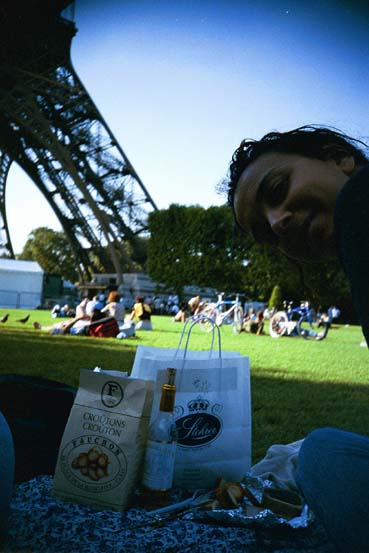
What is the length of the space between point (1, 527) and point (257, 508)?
0.75 m

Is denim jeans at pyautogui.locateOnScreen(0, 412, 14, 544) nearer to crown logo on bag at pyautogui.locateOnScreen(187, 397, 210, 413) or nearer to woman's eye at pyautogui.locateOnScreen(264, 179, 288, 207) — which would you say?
crown logo on bag at pyautogui.locateOnScreen(187, 397, 210, 413)

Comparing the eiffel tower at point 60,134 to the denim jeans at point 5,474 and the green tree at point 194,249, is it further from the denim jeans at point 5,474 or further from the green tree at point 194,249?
the denim jeans at point 5,474

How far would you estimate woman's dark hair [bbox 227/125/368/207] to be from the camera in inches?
44.9

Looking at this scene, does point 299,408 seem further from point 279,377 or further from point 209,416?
point 209,416

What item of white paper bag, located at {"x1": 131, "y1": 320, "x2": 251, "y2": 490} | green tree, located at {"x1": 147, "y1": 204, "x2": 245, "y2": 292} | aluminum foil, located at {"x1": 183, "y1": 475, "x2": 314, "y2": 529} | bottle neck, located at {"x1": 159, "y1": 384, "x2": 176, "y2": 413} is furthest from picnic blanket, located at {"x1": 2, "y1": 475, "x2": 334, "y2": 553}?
green tree, located at {"x1": 147, "y1": 204, "x2": 245, "y2": 292}

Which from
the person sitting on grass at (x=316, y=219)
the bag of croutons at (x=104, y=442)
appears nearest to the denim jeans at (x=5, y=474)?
the bag of croutons at (x=104, y=442)

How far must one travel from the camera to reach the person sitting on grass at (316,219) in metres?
1.04

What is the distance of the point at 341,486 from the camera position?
108 cm

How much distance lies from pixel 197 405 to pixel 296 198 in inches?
36.1

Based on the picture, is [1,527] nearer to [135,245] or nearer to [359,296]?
[359,296]

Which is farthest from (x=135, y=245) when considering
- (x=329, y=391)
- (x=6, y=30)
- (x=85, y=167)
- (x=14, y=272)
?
(x=329, y=391)

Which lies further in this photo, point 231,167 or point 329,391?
point 329,391

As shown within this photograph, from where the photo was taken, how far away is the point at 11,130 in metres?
23.4

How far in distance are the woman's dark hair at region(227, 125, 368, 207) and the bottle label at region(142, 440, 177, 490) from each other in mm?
841
